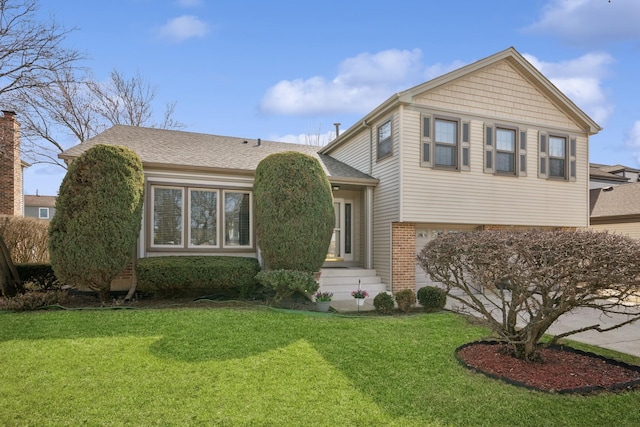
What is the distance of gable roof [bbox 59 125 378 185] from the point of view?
9156mm

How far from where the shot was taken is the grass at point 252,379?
3256mm

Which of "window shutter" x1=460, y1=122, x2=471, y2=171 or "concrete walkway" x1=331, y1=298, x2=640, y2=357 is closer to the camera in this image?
"concrete walkway" x1=331, y1=298, x2=640, y2=357

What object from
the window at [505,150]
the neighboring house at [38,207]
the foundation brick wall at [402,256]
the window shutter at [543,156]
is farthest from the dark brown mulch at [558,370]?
the neighboring house at [38,207]

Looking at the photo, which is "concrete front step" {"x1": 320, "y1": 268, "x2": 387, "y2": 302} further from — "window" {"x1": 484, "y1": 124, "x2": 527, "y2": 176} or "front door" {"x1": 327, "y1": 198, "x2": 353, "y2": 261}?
"window" {"x1": 484, "y1": 124, "x2": 527, "y2": 176}

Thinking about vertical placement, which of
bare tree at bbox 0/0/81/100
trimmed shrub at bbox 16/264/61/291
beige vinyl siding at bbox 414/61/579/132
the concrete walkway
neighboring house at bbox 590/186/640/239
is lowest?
the concrete walkway

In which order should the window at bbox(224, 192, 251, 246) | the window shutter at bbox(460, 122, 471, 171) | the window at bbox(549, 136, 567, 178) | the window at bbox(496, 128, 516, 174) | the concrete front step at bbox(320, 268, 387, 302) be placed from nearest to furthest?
1. the concrete front step at bbox(320, 268, 387, 302)
2. the window at bbox(224, 192, 251, 246)
3. the window shutter at bbox(460, 122, 471, 171)
4. the window at bbox(496, 128, 516, 174)
5. the window at bbox(549, 136, 567, 178)

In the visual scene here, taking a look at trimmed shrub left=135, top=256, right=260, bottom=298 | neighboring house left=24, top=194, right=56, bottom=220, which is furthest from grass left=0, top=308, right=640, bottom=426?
neighboring house left=24, top=194, right=56, bottom=220

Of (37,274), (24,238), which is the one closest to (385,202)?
(37,274)

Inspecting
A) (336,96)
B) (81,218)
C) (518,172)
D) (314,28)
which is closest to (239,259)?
(81,218)

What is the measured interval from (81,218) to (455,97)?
9.41 metres

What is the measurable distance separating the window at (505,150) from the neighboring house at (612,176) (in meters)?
11.1

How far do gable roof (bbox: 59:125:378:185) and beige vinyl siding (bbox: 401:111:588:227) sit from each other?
5.15 ft

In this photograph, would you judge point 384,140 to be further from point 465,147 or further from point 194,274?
point 194,274

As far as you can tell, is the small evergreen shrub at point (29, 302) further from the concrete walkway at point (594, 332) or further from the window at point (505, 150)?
the window at point (505, 150)
